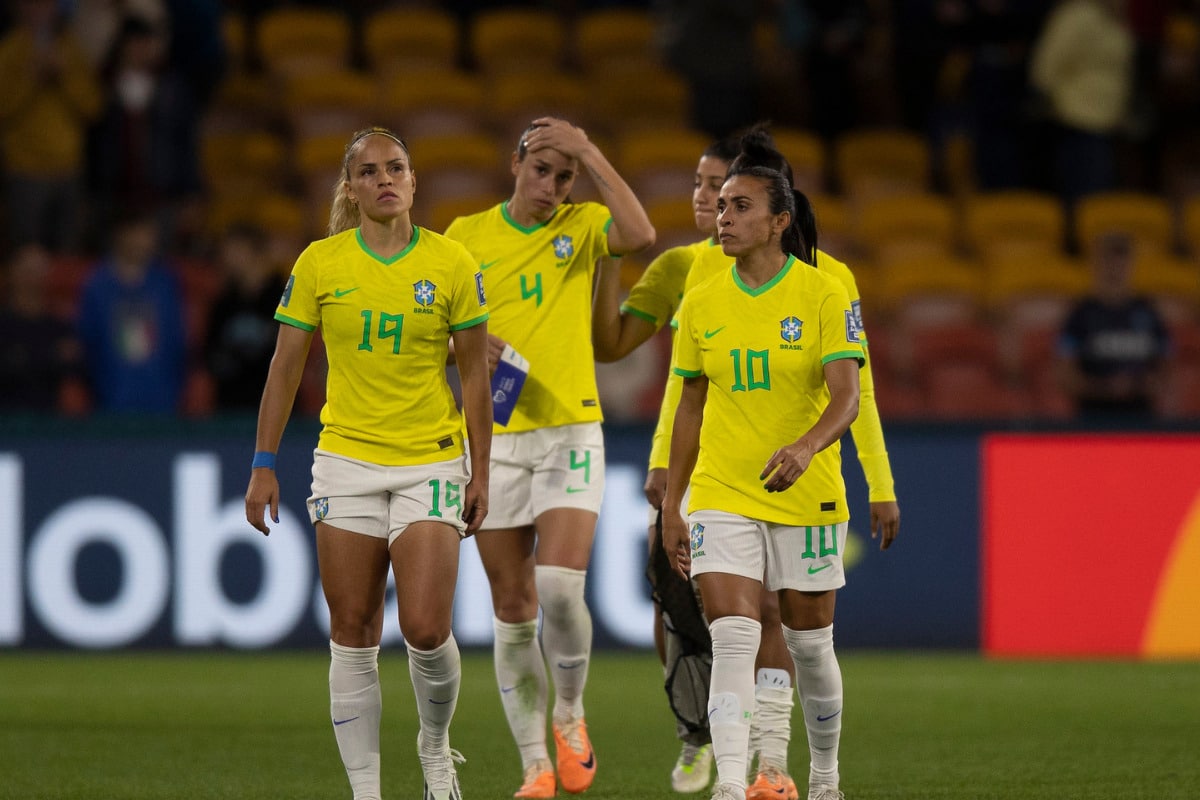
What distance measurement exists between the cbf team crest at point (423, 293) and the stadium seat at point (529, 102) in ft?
30.6

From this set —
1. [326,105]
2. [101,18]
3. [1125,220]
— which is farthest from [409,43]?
[1125,220]

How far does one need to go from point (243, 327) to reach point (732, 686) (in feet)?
21.3

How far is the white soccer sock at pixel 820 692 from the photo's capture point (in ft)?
19.6

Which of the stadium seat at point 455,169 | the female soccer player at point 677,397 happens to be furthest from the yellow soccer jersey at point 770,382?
the stadium seat at point 455,169

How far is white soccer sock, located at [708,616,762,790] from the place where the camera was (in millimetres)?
5758

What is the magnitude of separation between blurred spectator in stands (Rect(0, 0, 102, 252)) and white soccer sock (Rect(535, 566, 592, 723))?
24.1 feet

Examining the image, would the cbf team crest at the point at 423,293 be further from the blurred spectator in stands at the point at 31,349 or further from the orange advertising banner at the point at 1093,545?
the blurred spectator in stands at the point at 31,349

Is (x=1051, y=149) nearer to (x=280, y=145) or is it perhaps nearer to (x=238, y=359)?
(x=280, y=145)

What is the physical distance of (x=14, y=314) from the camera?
38.3 feet

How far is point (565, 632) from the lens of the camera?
7.06m

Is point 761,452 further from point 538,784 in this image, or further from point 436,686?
point 538,784

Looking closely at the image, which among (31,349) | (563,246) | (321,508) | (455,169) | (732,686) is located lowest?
(732,686)

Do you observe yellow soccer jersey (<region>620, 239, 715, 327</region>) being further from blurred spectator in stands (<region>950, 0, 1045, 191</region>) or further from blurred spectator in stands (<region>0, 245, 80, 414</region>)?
blurred spectator in stands (<region>950, 0, 1045, 191</region>)

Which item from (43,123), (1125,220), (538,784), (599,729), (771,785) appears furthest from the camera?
(1125,220)
